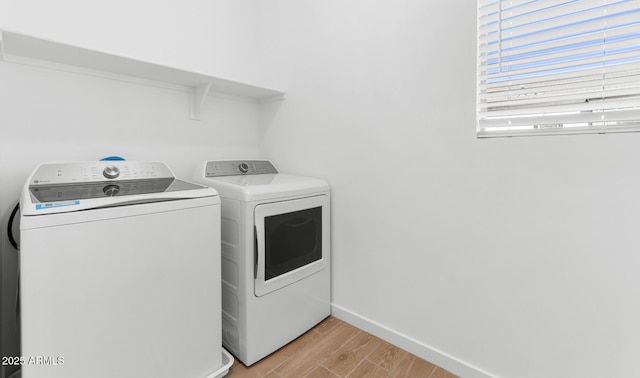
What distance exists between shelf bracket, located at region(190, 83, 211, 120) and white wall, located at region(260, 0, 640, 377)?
567 millimetres

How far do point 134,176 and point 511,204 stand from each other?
1778 millimetres

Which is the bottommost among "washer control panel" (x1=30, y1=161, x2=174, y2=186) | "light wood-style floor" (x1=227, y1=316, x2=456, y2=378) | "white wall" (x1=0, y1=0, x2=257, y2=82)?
"light wood-style floor" (x1=227, y1=316, x2=456, y2=378)

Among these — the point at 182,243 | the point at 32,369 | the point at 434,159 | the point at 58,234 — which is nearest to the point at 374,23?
the point at 434,159

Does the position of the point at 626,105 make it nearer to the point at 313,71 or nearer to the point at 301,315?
the point at 313,71

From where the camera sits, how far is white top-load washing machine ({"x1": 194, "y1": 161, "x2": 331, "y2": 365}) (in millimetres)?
1432

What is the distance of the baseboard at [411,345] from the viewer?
137 centimetres

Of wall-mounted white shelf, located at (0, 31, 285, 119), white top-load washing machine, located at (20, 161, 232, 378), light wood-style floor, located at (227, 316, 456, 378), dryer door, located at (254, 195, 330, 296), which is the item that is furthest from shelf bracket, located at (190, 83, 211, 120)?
light wood-style floor, located at (227, 316, 456, 378)

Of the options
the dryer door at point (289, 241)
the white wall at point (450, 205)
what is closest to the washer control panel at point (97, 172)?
the dryer door at point (289, 241)

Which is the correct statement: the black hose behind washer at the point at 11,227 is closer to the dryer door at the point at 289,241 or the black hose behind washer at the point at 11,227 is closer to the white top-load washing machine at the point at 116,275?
the white top-load washing machine at the point at 116,275

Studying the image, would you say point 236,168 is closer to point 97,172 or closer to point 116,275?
point 97,172

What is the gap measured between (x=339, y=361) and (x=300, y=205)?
2.75ft

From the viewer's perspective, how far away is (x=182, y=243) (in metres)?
1.19

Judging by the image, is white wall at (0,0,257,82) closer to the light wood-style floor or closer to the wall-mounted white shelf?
the wall-mounted white shelf

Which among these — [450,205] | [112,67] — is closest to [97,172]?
[112,67]
